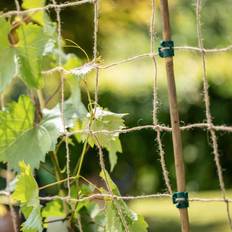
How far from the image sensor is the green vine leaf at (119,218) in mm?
1521

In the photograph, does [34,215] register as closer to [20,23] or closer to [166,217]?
[20,23]

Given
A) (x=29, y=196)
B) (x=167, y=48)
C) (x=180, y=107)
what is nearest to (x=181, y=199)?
(x=167, y=48)

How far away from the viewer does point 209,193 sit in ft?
21.7

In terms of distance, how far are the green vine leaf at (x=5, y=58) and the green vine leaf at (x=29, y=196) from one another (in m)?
0.20

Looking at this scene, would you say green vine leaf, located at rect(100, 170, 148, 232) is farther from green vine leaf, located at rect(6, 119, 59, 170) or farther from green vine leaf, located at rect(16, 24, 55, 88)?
green vine leaf, located at rect(16, 24, 55, 88)

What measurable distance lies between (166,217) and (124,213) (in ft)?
15.7

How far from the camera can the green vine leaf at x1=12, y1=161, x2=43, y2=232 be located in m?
1.58

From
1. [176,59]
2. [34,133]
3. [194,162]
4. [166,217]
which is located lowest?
[34,133]

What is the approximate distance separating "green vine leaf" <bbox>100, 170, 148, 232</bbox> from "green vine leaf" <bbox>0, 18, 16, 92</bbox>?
0.31 meters

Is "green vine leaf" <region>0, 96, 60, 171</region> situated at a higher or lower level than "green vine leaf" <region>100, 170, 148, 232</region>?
higher

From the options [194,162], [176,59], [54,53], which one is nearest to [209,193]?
[194,162]

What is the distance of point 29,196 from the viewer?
161cm

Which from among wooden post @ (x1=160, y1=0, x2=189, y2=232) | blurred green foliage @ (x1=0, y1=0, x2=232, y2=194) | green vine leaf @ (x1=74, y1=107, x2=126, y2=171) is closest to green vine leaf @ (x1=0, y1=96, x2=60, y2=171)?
green vine leaf @ (x1=74, y1=107, x2=126, y2=171)

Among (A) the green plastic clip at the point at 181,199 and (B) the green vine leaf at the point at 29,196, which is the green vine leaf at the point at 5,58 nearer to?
(B) the green vine leaf at the point at 29,196
